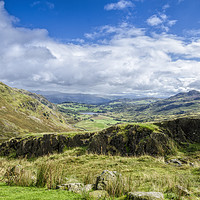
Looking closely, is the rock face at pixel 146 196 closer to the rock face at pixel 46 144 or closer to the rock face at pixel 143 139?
the rock face at pixel 143 139

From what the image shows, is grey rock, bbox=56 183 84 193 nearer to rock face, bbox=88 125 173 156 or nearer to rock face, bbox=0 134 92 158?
rock face, bbox=88 125 173 156

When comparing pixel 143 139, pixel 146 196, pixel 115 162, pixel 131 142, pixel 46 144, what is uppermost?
pixel 146 196

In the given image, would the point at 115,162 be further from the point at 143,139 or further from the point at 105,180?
the point at 105,180

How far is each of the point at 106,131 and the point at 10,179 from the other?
62.9 feet

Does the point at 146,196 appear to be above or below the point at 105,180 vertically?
above

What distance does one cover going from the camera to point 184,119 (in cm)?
2567

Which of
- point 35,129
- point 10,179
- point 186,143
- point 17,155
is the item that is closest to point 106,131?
point 186,143

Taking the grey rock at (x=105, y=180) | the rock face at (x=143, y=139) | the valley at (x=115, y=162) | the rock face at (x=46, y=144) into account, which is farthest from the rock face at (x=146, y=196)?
the rock face at (x=46, y=144)

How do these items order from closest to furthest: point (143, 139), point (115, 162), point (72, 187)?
point (72, 187) < point (115, 162) < point (143, 139)

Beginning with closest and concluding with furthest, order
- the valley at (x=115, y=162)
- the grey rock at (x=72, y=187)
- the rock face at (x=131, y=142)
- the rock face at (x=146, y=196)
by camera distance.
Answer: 1. the rock face at (x=146, y=196)
2. the valley at (x=115, y=162)
3. the grey rock at (x=72, y=187)
4. the rock face at (x=131, y=142)

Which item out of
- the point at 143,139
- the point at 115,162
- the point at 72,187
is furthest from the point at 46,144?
the point at 72,187

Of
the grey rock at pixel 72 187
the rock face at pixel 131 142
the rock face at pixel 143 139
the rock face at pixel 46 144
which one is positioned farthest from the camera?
the rock face at pixel 46 144

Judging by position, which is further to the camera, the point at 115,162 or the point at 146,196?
the point at 115,162

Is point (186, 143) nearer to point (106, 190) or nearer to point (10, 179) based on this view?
point (106, 190)
